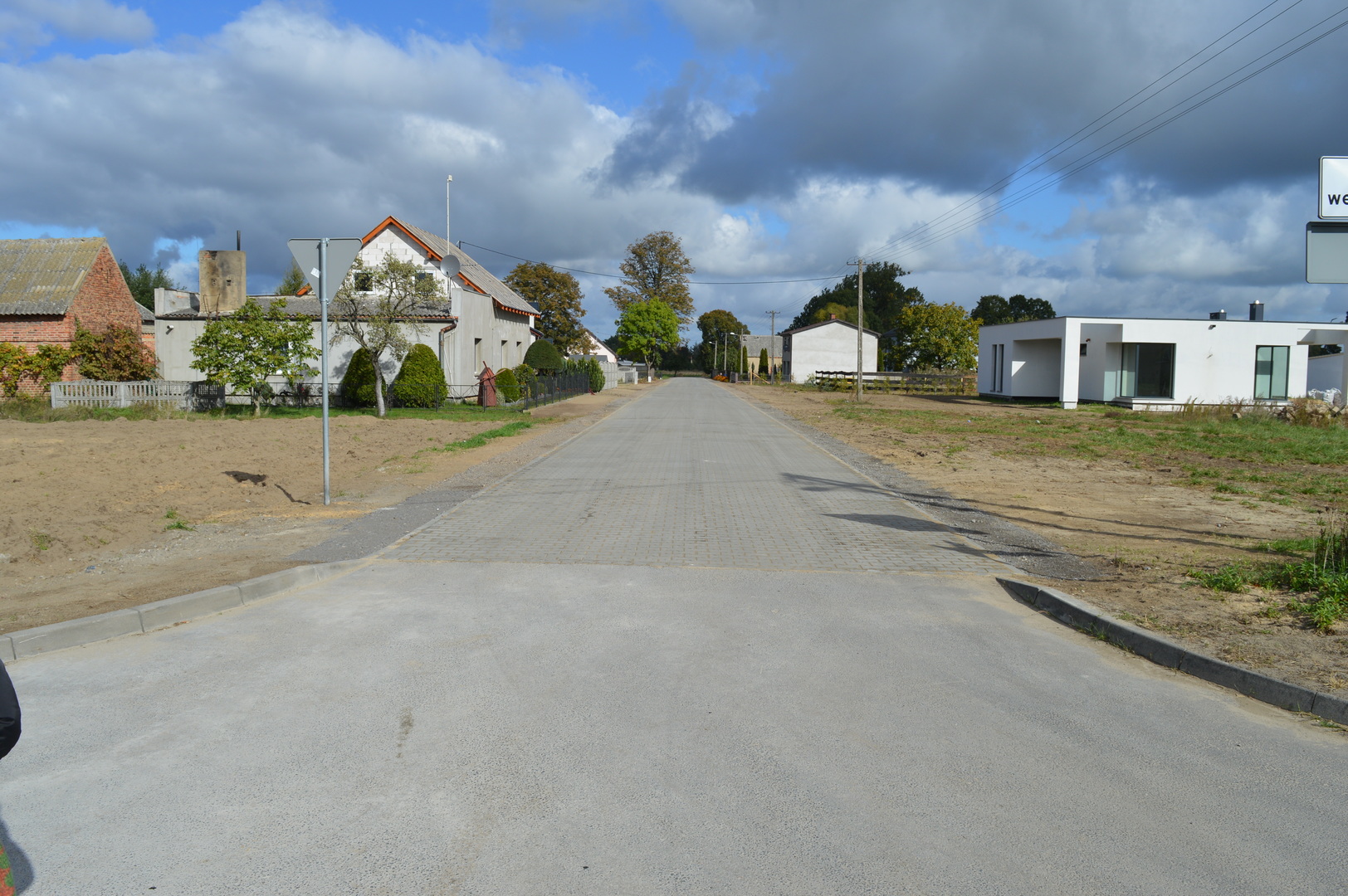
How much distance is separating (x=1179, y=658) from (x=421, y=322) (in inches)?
1126

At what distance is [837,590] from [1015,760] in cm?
344

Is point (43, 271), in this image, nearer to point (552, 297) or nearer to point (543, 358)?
point (543, 358)

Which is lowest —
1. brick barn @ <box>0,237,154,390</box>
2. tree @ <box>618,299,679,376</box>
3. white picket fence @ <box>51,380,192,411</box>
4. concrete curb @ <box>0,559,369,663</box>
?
concrete curb @ <box>0,559,369,663</box>

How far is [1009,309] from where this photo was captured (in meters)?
130

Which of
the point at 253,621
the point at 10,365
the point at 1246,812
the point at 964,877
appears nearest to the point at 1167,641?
the point at 1246,812

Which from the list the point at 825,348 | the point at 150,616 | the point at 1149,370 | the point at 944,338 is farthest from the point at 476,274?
the point at 825,348

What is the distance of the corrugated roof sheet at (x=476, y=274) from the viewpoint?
37.4 meters

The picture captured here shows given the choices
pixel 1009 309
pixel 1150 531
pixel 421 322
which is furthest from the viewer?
pixel 1009 309

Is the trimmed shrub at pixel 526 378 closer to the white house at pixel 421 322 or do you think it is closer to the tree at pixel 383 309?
the white house at pixel 421 322

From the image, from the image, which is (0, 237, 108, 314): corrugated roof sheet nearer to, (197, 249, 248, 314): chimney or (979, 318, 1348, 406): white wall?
(197, 249, 248, 314): chimney

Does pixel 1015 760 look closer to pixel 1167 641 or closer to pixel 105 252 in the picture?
pixel 1167 641

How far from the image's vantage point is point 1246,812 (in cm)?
393

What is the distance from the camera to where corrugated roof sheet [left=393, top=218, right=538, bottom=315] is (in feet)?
123

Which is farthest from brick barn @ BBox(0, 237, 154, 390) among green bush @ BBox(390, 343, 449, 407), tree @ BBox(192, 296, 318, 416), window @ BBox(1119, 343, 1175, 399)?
window @ BBox(1119, 343, 1175, 399)
